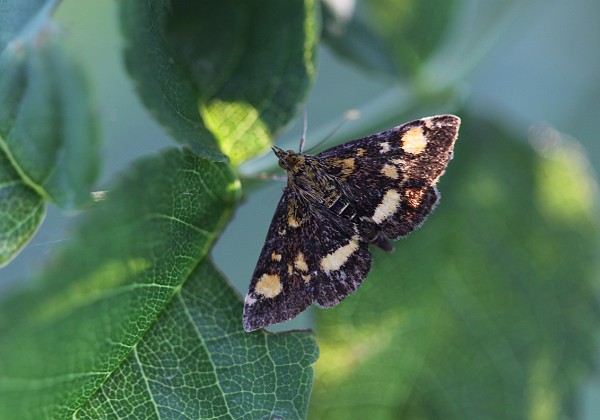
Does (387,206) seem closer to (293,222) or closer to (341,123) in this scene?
(293,222)

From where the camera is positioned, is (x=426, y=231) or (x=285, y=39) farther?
(x=426, y=231)

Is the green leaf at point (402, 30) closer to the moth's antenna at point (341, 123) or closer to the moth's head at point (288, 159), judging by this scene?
the moth's antenna at point (341, 123)

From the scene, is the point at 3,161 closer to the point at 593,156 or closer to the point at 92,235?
the point at 92,235

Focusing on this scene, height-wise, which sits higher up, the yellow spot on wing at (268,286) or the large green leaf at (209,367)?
the yellow spot on wing at (268,286)

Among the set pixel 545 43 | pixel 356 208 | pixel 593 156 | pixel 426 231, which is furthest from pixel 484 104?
pixel 545 43

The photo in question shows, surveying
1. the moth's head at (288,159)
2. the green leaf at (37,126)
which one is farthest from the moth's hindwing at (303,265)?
the green leaf at (37,126)

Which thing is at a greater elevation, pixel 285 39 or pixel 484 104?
pixel 285 39

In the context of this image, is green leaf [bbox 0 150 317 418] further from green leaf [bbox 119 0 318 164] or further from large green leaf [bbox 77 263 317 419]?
green leaf [bbox 119 0 318 164]
